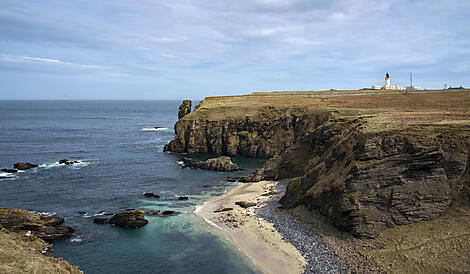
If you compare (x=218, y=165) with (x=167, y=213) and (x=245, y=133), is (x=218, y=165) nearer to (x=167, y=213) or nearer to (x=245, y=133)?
(x=245, y=133)

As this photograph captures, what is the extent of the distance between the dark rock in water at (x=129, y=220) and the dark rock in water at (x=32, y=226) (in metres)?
4.43

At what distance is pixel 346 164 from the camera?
35.0 m

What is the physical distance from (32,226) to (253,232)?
2151cm

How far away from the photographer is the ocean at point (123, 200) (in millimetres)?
30844

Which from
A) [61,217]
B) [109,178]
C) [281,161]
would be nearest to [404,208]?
[281,161]

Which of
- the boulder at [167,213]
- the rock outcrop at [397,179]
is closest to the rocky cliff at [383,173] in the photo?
the rock outcrop at [397,179]

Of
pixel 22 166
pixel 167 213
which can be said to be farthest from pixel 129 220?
pixel 22 166

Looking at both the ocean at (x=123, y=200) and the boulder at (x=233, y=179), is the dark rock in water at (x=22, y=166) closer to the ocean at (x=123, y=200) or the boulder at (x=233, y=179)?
the ocean at (x=123, y=200)

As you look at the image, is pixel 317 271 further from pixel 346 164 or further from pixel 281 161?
pixel 281 161

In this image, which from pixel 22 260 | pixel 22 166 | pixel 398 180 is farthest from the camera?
pixel 22 166

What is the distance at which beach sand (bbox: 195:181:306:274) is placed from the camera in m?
29.3

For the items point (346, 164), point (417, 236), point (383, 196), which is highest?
point (346, 164)

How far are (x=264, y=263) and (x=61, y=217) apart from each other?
24734 mm

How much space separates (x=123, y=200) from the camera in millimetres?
47594
